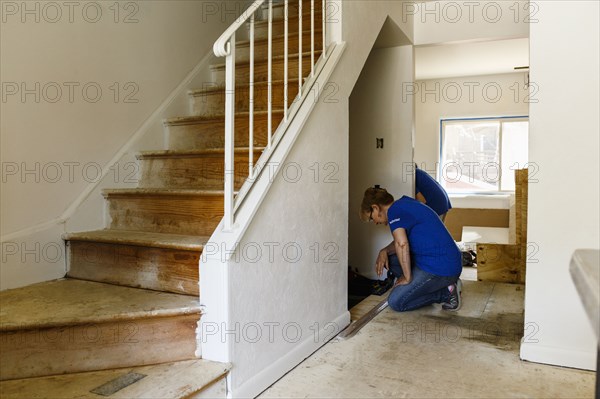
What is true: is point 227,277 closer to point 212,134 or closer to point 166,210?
point 166,210

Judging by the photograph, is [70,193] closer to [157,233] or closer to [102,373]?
[157,233]

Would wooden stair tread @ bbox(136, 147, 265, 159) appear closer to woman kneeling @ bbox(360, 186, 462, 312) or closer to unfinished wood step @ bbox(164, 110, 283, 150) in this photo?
unfinished wood step @ bbox(164, 110, 283, 150)

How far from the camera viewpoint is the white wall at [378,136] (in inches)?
152

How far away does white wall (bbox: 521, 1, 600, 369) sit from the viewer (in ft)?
6.82

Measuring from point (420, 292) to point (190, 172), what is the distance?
1646 millimetres

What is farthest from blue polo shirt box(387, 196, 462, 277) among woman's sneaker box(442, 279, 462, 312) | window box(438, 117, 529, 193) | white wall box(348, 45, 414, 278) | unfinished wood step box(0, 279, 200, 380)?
window box(438, 117, 529, 193)

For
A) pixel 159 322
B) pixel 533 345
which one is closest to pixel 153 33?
pixel 159 322

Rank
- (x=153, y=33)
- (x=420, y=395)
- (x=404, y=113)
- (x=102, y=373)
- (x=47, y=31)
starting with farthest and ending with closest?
1. (x=404, y=113)
2. (x=153, y=33)
3. (x=47, y=31)
4. (x=420, y=395)
5. (x=102, y=373)

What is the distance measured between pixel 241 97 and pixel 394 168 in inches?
64.0

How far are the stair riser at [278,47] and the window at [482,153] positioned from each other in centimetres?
507

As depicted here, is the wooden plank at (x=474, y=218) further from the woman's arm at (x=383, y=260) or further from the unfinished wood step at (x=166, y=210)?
the unfinished wood step at (x=166, y=210)

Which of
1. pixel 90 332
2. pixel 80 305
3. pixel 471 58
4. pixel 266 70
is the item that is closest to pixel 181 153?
pixel 266 70

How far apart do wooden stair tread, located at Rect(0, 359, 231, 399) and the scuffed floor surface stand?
0.37 metres

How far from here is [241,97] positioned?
2.78 m
